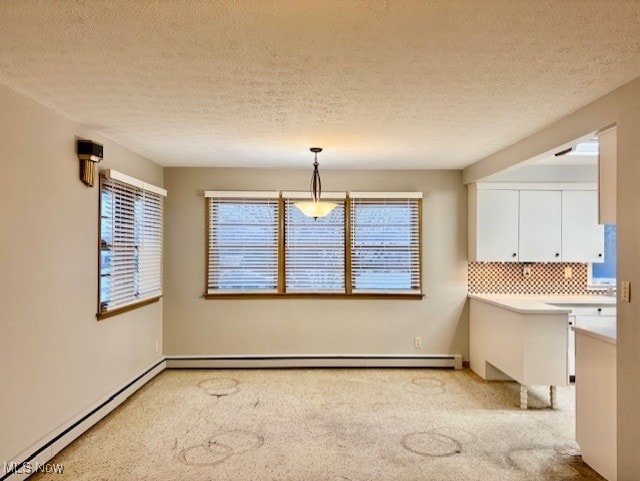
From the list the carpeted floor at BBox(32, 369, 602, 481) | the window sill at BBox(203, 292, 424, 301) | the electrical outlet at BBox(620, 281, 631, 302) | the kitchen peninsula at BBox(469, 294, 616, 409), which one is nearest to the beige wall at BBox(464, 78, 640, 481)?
the electrical outlet at BBox(620, 281, 631, 302)

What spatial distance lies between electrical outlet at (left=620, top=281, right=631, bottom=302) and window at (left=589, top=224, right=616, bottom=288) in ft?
10.2

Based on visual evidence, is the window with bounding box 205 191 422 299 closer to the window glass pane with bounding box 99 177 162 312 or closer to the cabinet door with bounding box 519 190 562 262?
the window glass pane with bounding box 99 177 162 312

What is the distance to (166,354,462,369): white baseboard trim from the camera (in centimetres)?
527

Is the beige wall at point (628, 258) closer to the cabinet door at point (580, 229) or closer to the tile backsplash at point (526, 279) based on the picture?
the cabinet door at point (580, 229)

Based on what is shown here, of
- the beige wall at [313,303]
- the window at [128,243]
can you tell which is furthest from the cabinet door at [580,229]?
the window at [128,243]

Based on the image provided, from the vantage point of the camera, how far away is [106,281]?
12.6ft

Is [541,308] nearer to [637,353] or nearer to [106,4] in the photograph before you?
[637,353]

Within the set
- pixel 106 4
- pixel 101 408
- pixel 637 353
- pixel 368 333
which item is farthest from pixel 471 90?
pixel 101 408

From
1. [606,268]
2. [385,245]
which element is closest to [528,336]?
[385,245]

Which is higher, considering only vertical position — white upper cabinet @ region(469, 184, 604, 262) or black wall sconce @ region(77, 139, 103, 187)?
black wall sconce @ region(77, 139, 103, 187)

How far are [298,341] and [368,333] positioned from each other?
847 millimetres

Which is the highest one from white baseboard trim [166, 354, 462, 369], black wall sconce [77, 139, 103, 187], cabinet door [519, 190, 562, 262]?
black wall sconce [77, 139, 103, 187]

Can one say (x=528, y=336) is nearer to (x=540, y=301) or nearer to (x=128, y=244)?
(x=540, y=301)

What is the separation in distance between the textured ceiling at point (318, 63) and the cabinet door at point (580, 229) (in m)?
1.87
